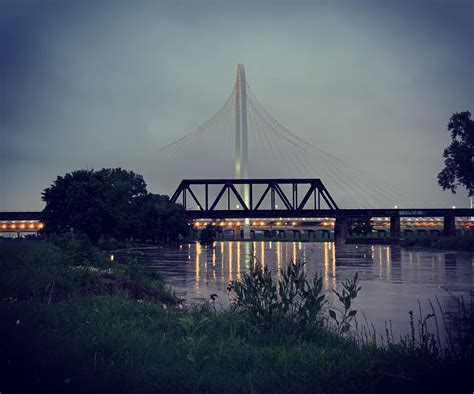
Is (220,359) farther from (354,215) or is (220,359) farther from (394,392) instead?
(354,215)

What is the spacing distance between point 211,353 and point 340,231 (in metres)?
115

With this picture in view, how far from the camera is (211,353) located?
894 cm

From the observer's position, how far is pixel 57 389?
22.6 feet

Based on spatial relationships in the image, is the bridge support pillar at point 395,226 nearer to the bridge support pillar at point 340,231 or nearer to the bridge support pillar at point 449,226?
the bridge support pillar at point 449,226

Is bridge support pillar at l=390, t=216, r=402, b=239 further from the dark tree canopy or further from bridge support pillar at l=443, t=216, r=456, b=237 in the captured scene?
the dark tree canopy

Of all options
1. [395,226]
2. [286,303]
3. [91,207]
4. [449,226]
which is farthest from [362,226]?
[286,303]

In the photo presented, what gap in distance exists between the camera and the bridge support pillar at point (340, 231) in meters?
116

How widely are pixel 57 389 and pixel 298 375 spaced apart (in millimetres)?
3093

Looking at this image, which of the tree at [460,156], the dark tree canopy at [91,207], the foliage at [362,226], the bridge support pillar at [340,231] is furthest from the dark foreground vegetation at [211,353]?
the foliage at [362,226]

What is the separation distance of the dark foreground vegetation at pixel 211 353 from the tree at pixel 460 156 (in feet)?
211

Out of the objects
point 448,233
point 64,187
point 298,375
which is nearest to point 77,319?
point 298,375

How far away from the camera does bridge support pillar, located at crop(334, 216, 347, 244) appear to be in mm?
116381

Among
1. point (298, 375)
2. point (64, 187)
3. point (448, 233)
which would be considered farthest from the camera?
point (448, 233)

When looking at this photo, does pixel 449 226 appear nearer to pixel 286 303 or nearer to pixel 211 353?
pixel 286 303
